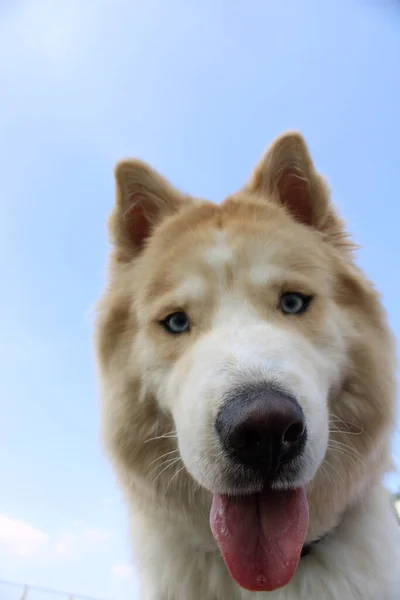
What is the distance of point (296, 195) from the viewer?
118 inches

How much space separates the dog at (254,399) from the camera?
1.75 m

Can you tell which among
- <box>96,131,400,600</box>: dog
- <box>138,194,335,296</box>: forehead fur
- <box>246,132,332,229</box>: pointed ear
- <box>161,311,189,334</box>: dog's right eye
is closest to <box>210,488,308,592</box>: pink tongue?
<box>96,131,400,600</box>: dog

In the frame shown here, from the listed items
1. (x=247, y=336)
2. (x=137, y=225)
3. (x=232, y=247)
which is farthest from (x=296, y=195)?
(x=247, y=336)

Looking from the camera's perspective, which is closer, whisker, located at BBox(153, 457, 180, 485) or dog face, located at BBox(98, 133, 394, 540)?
dog face, located at BBox(98, 133, 394, 540)

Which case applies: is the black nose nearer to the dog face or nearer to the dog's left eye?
the dog face

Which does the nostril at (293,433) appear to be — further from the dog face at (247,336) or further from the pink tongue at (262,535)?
the pink tongue at (262,535)

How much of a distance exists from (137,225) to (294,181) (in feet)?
3.54

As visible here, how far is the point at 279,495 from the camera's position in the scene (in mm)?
1840

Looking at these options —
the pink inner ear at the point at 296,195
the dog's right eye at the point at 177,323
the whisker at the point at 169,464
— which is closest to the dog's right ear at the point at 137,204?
the pink inner ear at the point at 296,195

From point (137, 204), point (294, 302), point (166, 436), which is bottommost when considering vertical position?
point (166, 436)

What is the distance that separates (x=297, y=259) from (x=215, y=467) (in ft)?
3.90

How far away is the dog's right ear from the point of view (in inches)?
117

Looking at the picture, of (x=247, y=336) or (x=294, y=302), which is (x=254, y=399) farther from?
(x=294, y=302)

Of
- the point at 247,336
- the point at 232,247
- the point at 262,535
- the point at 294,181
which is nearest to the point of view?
the point at 262,535
